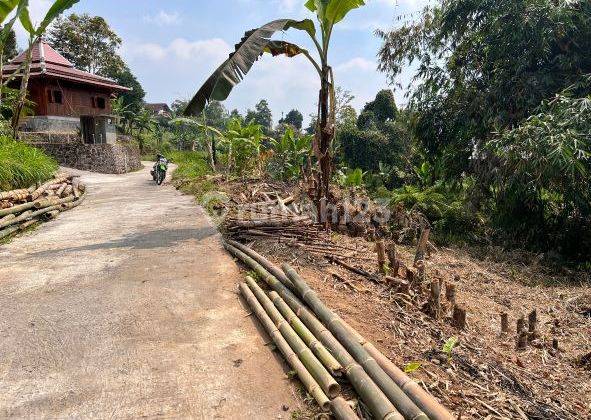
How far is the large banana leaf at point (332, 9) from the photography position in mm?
5869

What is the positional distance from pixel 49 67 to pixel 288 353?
2396 cm

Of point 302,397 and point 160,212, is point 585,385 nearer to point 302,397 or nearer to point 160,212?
point 302,397

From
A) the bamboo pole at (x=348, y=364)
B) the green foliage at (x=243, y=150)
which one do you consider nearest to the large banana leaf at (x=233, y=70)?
the bamboo pole at (x=348, y=364)

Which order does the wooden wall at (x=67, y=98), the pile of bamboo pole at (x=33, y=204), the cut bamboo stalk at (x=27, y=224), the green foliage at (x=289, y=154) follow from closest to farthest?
the pile of bamboo pole at (x=33, y=204)
the cut bamboo stalk at (x=27, y=224)
the green foliage at (x=289, y=154)
the wooden wall at (x=67, y=98)

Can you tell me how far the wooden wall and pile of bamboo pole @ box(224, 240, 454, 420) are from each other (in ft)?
74.1

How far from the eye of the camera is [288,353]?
2879 millimetres

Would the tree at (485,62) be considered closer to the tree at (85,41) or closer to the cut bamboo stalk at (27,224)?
the cut bamboo stalk at (27,224)

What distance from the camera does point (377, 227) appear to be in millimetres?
8141

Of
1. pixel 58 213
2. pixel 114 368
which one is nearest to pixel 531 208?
pixel 114 368

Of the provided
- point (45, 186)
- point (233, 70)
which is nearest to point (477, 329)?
point (233, 70)

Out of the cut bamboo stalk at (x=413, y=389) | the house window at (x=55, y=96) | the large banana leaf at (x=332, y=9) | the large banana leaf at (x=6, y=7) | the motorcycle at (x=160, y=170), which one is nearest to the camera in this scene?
the cut bamboo stalk at (x=413, y=389)

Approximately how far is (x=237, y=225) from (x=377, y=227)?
3.40 meters

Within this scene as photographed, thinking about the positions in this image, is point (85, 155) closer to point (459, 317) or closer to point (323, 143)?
point (323, 143)

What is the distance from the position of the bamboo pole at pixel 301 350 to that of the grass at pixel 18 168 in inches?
269
